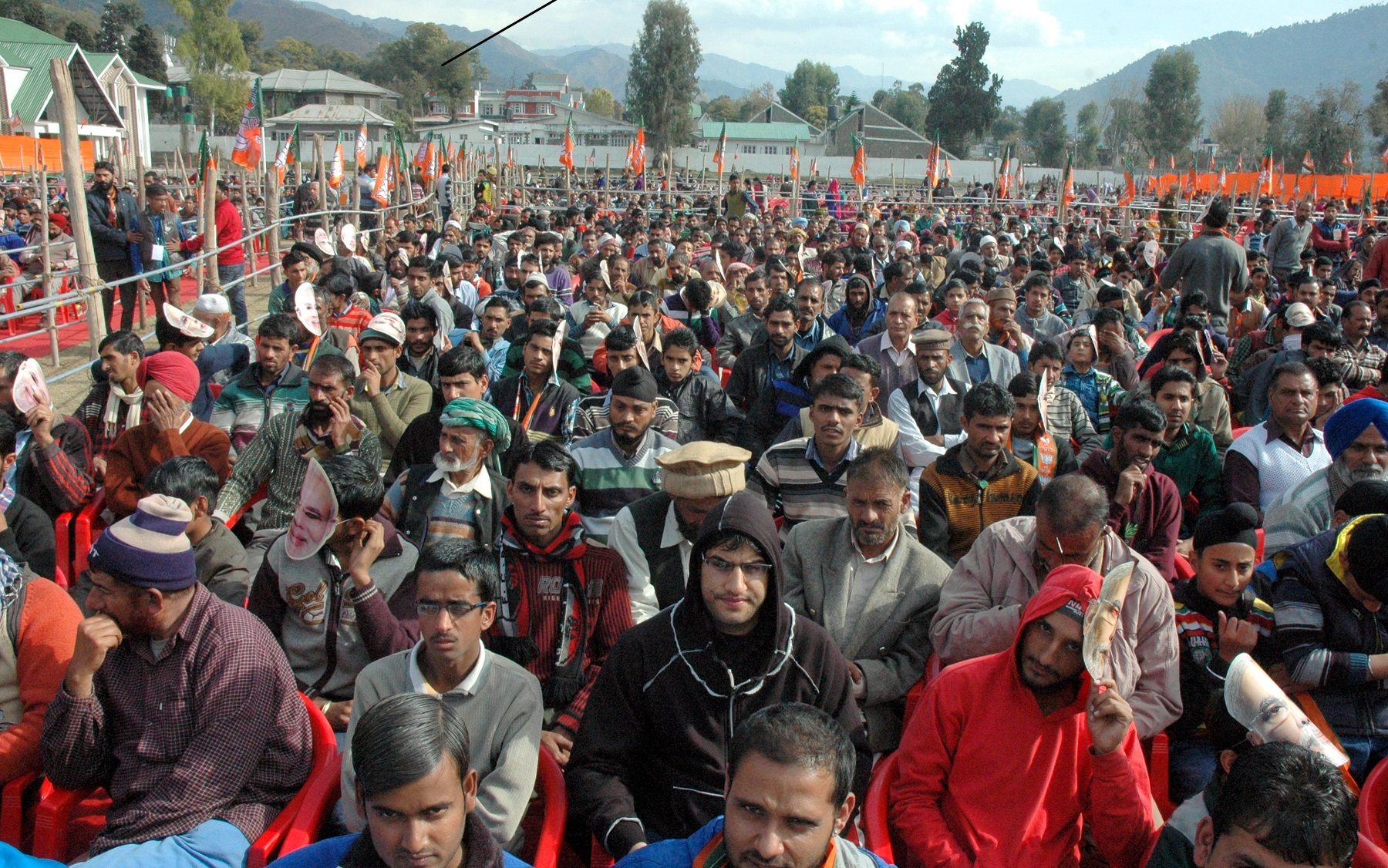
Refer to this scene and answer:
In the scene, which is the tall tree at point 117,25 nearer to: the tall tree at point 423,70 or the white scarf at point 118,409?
the tall tree at point 423,70

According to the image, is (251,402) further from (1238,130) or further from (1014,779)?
(1238,130)

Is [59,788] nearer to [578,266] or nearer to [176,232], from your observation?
[578,266]

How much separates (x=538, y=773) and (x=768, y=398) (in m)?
3.40

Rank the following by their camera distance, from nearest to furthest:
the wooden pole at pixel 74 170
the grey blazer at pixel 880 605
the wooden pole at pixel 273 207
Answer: the grey blazer at pixel 880 605
the wooden pole at pixel 74 170
the wooden pole at pixel 273 207

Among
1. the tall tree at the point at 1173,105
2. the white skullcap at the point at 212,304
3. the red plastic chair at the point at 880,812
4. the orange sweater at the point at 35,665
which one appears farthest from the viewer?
the tall tree at the point at 1173,105

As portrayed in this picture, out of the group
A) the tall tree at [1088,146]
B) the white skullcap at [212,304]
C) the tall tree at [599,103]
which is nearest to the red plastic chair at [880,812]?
the white skullcap at [212,304]

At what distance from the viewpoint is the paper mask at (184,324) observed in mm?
5730

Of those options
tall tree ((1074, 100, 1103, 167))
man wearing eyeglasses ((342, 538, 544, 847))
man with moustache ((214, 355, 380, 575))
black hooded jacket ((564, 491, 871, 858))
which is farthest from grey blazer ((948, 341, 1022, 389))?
tall tree ((1074, 100, 1103, 167))

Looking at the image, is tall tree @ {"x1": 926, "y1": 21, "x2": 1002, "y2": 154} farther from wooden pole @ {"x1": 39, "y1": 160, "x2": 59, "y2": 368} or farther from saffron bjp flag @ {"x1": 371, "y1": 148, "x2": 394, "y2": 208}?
wooden pole @ {"x1": 39, "y1": 160, "x2": 59, "y2": 368}

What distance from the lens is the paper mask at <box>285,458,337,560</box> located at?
10.4 feet

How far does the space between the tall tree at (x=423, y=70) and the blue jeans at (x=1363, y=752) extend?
91.9 metres

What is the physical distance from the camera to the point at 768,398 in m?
5.96

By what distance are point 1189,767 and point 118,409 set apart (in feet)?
16.9

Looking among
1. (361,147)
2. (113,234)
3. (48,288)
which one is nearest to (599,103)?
(361,147)
